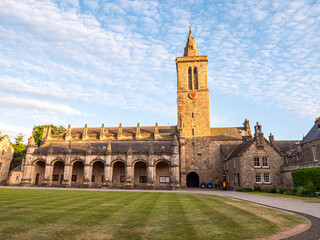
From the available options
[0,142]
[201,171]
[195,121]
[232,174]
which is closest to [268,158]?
[232,174]

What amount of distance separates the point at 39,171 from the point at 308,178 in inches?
1847

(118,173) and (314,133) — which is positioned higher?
(314,133)

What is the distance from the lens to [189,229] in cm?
805

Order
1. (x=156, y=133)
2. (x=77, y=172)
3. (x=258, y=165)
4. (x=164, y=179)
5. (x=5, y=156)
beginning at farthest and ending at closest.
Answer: (x=156, y=133), (x=5, y=156), (x=77, y=172), (x=164, y=179), (x=258, y=165)

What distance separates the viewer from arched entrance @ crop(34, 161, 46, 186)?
146 feet

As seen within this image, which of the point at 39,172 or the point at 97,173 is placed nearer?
the point at 97,173

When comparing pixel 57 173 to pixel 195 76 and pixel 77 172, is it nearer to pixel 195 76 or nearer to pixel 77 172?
pixel 77 172

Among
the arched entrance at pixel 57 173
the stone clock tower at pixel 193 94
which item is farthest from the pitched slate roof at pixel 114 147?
the stone clock tower at pixel 193 94

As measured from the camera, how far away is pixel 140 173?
43562 millimetres

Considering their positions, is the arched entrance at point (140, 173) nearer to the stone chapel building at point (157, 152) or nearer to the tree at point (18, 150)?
the stone chapel building at point (157, 152)

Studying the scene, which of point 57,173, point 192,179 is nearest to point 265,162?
point 192,179

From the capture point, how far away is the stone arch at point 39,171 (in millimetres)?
43781

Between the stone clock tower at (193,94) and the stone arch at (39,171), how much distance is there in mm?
29990

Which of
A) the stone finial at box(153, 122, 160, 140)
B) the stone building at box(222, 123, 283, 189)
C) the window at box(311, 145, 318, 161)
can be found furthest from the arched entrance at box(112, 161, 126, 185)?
the window at box(311, 145, 318, 161)
